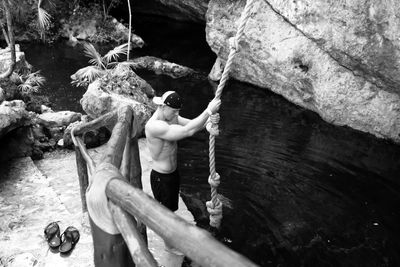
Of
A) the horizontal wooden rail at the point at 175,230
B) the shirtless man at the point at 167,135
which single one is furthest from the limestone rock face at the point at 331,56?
the horizontal wooden rail at the point at 175,230

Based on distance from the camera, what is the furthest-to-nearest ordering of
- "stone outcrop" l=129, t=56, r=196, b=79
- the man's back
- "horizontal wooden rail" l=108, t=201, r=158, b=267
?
"stone outcrop" l=129, t=56, r=196, b=79, the man's back, "horizontal wooden rail" l=108, t=201, r=158, b=267

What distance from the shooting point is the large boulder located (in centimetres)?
871

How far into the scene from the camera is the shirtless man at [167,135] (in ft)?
15.5

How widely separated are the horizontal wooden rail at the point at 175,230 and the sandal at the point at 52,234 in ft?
9.84

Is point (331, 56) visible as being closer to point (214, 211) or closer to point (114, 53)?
point (214, 211)

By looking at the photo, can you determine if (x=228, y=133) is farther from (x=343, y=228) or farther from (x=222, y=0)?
(x=222, y=0)

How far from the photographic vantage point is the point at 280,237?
5.99 m

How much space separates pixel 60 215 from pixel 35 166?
5.47 feet

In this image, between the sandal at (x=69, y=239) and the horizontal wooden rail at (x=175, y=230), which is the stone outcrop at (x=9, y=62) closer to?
the sandal at (x=69, y=239)

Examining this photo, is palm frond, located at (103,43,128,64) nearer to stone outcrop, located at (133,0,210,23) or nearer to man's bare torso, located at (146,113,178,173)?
stone outcrop, located at (133,0,210,23)

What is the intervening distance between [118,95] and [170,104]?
191 inches

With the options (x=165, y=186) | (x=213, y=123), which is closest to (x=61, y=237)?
(x=165, y=186)

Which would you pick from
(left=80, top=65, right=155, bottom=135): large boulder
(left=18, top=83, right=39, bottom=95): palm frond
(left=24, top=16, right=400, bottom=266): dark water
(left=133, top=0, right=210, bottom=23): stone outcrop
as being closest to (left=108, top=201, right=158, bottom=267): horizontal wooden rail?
→ (left=24, top=16, right=400, bottom=266): dark water

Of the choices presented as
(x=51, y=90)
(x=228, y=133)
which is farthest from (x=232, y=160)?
(x=51, y=90)
